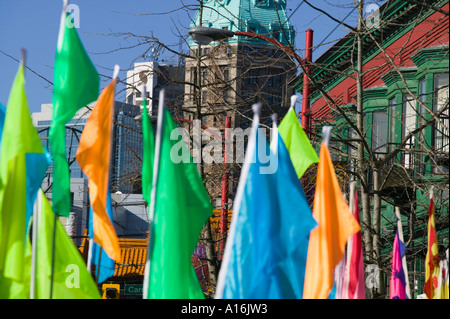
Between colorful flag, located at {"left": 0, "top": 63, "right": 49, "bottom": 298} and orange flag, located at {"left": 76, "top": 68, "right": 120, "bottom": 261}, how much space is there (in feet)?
1.63

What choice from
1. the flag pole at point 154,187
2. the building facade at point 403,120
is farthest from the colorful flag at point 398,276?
the flag pole at point 154,187

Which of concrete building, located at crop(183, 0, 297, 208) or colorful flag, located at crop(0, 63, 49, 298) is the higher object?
concrete building, located at crop(183, 0, 297, 208)

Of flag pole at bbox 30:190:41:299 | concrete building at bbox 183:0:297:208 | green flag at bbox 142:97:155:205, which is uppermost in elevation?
concrete building at bbox 183:0:297:208

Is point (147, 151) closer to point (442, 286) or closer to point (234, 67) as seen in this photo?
point (442, 286)

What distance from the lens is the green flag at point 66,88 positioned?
9.03 meters

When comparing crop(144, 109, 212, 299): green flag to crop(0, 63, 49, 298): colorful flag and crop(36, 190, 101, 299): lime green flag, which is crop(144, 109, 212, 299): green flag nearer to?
crop(36, 190, 101, 299): lime green flag

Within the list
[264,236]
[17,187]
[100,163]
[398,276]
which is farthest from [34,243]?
[398,276]

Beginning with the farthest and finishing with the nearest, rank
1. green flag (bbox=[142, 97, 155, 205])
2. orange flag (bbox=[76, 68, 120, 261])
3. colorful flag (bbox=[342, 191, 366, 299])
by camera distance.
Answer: colorful flag (bbox=[342, 191, 366, 299]) → green flag (bbox=[142, 97, 155, 205]) → orange flag (bbox=[76, 68, 120, 261])

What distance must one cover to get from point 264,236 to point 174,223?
2.95 feet

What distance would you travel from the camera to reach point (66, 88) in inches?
368

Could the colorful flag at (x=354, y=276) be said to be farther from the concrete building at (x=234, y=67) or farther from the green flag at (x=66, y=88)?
the concrete building at (x=234, y=67)

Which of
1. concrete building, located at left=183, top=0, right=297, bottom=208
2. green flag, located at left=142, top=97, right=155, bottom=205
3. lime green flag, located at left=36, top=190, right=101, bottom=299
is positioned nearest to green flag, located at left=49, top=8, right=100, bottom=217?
lime green flag, located at left=36, top=190, right=101, bottom=299

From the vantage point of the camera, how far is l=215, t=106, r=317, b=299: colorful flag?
319 inches

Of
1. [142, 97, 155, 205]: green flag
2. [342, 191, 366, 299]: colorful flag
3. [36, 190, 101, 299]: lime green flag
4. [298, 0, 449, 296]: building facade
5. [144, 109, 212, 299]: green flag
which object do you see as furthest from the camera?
[298, 0, 449, 296]: building facade
